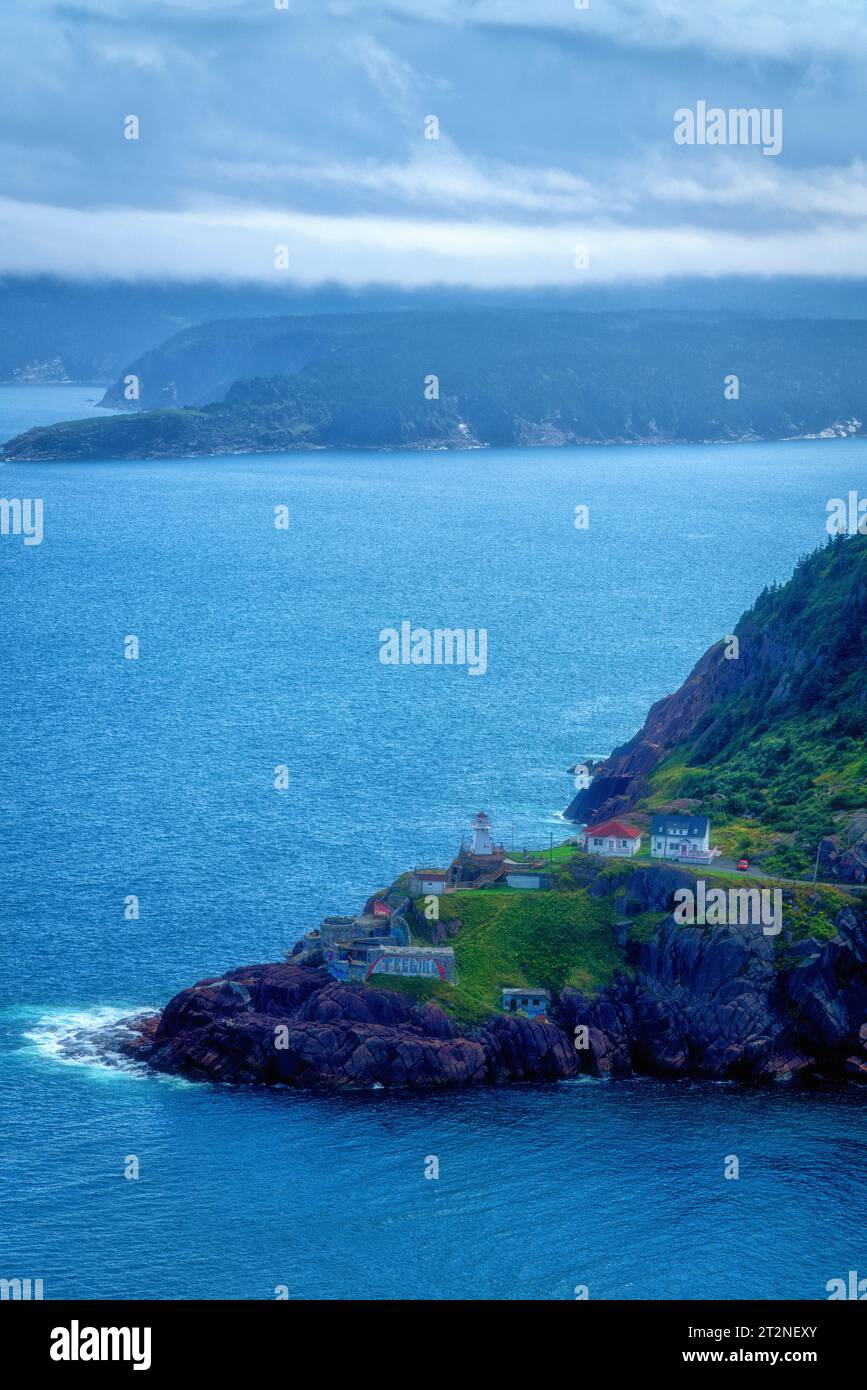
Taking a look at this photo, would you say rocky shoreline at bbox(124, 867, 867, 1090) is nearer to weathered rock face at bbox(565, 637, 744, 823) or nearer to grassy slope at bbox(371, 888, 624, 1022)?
grassy slope at bbox(371, 888, 624, 1022)

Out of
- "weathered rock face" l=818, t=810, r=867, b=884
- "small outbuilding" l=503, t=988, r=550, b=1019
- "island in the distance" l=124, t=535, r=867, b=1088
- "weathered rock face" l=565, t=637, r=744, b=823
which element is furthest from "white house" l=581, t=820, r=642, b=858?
"weathered rock face" l=565, t=637, r=744, b=823

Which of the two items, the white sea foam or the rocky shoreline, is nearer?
the rocky shoreline

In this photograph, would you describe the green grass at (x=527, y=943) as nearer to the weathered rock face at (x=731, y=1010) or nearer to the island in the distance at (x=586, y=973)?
the island in the distance at (x=586, y=973)

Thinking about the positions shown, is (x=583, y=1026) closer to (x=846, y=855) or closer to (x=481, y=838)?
(x=481, y=838)

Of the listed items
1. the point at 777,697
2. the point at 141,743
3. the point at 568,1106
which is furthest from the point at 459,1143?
the point at 141,743

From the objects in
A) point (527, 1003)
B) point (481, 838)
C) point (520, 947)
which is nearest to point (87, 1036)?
point (527, 1003)

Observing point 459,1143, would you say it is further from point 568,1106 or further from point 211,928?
point 211,928
